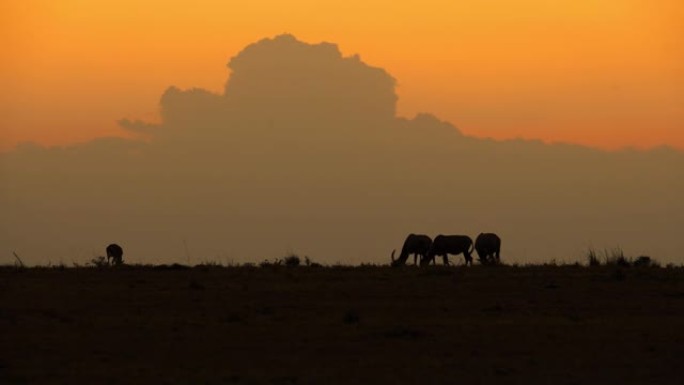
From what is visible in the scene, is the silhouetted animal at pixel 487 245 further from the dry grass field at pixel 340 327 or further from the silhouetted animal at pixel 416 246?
the dry grass field at pixel 340 327

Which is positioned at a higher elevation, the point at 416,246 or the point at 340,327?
the point at 416,246

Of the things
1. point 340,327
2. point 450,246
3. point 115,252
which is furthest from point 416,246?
point 340,327

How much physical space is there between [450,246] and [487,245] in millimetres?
1332

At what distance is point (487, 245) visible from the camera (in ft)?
152

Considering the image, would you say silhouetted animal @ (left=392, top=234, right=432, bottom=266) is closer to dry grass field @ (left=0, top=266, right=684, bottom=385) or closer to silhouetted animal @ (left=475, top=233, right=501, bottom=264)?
silhouetted animal @ (left=475, top=233, right=501, bottom=264)

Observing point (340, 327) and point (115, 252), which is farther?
point (115, 252)

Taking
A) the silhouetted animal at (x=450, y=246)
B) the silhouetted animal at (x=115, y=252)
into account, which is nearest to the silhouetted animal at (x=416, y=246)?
the silhouetted animal at (x=450, y=246)

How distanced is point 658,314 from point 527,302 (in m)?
2.70

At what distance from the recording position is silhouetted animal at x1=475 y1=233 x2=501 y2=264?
46156 millimetres

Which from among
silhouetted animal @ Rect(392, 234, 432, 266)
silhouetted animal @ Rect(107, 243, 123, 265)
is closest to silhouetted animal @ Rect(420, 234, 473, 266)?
silhouetted animal @ Rect(392, 234, 432, 266)

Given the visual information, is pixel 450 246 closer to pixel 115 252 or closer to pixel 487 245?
pixel 487 245

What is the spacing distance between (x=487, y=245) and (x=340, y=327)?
24.8 meters

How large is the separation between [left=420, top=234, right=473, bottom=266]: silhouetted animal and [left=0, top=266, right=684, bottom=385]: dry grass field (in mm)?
14188

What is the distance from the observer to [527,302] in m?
26.0
